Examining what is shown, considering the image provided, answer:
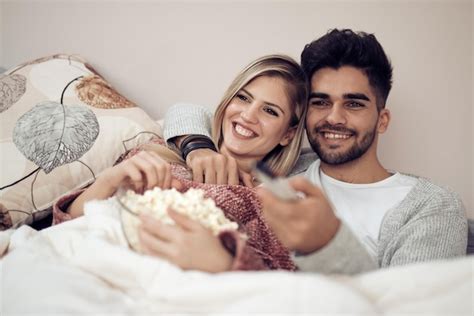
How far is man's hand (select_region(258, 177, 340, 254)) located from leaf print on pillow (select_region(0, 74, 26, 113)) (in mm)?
920

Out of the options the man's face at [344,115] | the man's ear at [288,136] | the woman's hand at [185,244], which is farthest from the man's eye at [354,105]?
the woman's hand at [185,244]

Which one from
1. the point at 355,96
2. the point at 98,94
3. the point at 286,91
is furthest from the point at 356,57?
the point at 98,94

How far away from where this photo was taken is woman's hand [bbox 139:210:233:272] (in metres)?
0.62

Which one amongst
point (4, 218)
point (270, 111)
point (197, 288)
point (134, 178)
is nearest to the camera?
point (197, 288)

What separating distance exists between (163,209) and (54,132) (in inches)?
23.4

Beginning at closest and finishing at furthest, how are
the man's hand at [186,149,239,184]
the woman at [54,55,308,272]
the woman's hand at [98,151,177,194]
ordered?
the woman at [54,55,308,272] → the woman's hand at [98,151,177,194] → the man's hand at [186,149,239,184]

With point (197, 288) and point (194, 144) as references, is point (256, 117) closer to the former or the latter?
point (194, 144)

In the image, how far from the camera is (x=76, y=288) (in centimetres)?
58

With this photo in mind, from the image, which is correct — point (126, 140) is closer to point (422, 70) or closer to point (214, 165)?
point (214, 165)

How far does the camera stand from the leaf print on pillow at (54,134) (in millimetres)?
1090

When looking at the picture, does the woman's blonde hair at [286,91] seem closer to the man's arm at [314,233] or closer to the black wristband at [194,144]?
the black wristband at [194,144]

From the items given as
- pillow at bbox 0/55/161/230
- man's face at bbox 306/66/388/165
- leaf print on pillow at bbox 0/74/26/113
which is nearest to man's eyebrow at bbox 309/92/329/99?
man's face at bbox 306/66/388/165

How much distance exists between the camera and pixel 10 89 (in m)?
1.20

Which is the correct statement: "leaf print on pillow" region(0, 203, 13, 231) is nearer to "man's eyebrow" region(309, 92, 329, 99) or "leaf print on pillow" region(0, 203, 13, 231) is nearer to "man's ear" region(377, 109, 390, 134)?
"man's eyebrow" region(309, 92, 329, 99)
